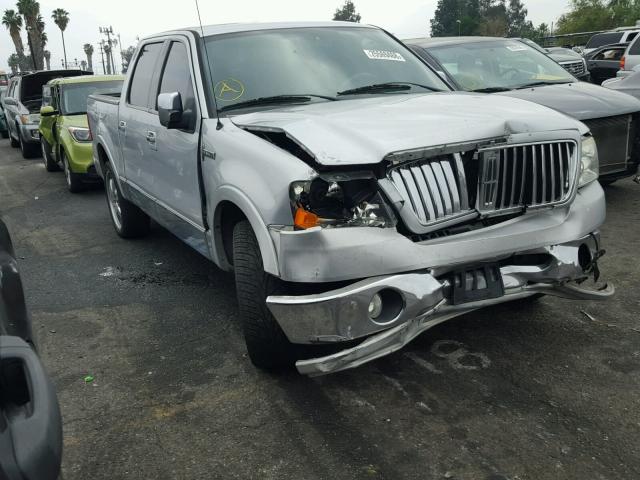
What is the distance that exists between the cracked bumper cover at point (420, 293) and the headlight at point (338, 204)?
0.70 ft

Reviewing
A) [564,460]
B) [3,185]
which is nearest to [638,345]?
[564,460]

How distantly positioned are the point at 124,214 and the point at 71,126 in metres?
3.72

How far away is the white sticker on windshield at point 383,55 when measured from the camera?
4.53 m

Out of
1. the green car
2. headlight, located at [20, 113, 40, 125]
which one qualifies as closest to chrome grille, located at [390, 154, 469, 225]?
the green car

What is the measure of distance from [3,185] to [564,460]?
10.6 meters

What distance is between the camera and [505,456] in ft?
9.07

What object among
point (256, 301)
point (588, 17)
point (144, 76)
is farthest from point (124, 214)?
point (588, 17)

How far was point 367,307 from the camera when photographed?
2838 mm

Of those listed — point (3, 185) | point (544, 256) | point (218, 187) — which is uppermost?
point (218, 187)

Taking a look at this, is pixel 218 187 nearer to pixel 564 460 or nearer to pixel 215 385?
pixel 215 385

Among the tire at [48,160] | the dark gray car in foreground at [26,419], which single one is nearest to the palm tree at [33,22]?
the tire at [48,160]

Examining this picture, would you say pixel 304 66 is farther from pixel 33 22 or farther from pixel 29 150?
pixel 33 22

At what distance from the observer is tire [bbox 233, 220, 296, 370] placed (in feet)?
10.6

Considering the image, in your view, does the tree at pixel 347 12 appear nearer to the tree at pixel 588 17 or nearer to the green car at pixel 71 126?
the tree at pixel 588 17
